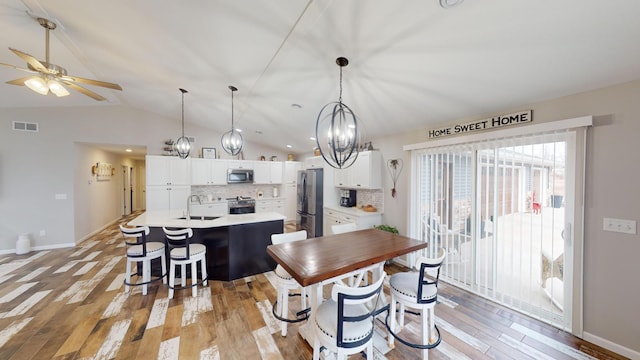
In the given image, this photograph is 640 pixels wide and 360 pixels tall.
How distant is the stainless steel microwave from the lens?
20.5 feet

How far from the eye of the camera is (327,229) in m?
5.11

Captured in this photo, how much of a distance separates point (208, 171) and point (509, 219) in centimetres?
637

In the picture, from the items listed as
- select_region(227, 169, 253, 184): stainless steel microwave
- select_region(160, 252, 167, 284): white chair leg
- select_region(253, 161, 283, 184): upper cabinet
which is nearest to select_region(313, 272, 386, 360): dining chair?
select_region(160, 252, 167, 284): white chair leg

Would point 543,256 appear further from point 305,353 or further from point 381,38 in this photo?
point 381,38

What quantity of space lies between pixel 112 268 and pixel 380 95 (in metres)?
5.12

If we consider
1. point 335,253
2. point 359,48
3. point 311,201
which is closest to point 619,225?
point 335,253

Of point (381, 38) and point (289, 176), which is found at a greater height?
point (381, 38)

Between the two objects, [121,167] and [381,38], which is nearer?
[381,38]

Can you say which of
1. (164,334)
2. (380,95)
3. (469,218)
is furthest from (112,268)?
(469,218)

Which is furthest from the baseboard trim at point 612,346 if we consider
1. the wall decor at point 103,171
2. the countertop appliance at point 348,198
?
the wall decor at point 103,171

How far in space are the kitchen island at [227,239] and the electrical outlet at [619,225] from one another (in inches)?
151

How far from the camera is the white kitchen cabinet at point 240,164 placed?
20.8ft

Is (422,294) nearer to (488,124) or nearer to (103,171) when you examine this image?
(488,124)

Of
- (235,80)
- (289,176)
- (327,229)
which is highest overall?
(235,80)
